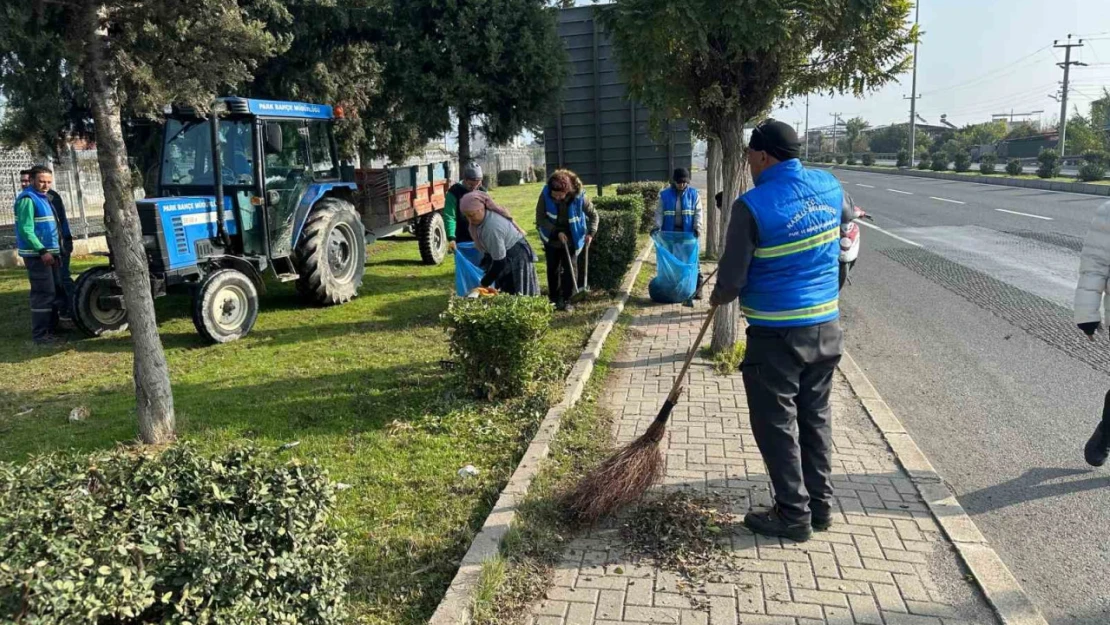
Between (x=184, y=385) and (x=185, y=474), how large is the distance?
4337mm

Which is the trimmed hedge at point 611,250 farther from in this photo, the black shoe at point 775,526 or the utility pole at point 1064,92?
the utility pole at point 1064,92

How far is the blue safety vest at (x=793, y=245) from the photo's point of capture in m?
3.45

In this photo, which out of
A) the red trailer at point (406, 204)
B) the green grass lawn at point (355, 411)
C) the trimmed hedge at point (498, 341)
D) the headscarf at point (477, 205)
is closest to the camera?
the green grass lawn at point (355, 411)

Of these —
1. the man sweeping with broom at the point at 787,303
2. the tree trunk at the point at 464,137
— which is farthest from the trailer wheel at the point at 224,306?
the man sweeping with broom at the point at 787,303

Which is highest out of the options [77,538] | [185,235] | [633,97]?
[633,97]

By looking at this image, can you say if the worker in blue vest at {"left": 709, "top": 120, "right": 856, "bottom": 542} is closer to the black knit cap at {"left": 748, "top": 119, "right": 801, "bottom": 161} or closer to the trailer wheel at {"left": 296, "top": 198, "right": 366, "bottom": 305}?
the black knit cap at {"left": 748, "top": 119, "right": 801, "bottom": 161}

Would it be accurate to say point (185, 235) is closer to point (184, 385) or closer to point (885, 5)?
point (184, 385)

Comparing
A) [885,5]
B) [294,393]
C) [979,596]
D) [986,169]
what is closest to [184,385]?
[294,393]

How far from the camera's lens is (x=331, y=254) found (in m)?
10.0

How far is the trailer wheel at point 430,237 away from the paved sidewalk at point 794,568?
9437 mm

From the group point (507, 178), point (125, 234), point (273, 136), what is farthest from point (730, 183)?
point (507, 178)

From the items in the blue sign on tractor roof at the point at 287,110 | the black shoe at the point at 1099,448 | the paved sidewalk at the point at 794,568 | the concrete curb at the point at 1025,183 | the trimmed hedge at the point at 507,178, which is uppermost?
the blue sign on tractor roof at the point at 287,110

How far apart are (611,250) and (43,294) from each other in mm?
6428

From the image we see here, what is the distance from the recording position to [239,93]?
1295 cm
